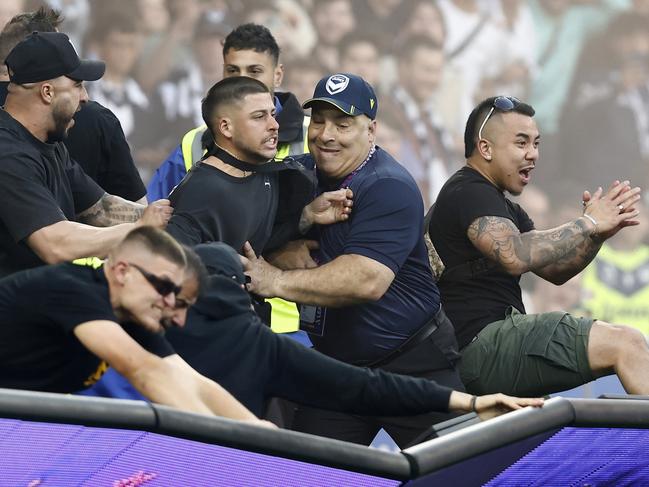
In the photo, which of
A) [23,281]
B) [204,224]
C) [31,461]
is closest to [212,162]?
[204,224]

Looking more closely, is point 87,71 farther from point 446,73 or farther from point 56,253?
point 446,73

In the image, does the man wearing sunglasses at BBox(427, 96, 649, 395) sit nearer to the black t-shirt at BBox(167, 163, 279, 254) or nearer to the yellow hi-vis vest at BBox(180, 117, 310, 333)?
the yellow hi-vis vest at BBox(180, 117, 310, 333)

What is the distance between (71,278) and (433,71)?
305 inches

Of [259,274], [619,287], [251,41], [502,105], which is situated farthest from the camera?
[619,287]

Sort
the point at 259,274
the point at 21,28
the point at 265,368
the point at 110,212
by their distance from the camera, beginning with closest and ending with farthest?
the point at 265,368 → the point at 259,274 → the point at 110,212 → the point at 21,28

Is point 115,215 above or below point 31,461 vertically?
above

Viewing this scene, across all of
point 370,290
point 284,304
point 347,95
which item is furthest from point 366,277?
point 284,304

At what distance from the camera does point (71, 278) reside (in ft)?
14.8

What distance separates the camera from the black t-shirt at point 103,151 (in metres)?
6.61

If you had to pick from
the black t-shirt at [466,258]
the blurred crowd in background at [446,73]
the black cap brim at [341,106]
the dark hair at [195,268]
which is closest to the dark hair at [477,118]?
the black t-shirt at [466,258]

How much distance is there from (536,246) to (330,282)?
921 mm

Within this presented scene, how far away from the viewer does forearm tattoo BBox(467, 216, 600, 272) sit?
620cm

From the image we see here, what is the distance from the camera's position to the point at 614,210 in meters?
6.33

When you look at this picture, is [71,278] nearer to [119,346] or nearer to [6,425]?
[119,346]
